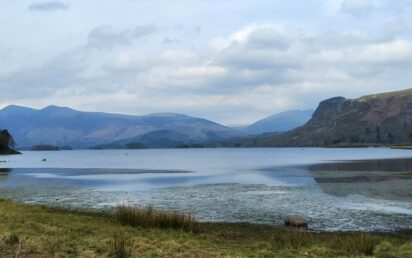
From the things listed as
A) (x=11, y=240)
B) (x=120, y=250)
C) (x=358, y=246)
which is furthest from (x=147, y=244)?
(x=358, y=246)

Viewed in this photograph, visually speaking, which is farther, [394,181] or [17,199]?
[394,181]

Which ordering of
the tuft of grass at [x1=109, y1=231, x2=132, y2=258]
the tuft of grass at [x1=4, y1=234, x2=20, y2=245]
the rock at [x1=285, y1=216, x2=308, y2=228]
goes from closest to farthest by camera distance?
the tuft of grass at [x1=109, y1=231, x2=132, y2=258], the tuft of grass at [x1=4, y1=234, x2=20, y2=245], the rock at [x1=285, y1=216, x2=308, y2=228]

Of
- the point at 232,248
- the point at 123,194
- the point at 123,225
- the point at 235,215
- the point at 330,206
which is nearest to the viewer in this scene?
the point at 232,248

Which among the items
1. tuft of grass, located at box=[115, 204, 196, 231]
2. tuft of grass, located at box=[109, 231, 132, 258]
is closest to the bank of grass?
tuft of grass, located at box=[109, 231, 132, 258]

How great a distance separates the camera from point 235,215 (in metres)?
39.0

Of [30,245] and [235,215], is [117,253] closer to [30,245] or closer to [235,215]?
[30,245]

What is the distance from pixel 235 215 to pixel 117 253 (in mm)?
22290

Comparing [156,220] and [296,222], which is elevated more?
[156,220]


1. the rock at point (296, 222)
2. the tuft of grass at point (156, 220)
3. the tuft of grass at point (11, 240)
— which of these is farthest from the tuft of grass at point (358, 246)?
the tuft of grass at point (11, 240)

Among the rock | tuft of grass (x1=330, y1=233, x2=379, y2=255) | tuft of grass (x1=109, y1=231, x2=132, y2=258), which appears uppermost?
tuft of grass (x1=109, y1=231, x2=132, y2=258)

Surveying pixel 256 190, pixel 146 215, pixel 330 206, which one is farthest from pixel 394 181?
pixel 146 215

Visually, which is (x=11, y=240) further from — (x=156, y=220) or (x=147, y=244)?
(x=156, y=220)

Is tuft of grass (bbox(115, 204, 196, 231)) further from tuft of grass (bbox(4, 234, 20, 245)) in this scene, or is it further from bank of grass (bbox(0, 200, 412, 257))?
tuft of grass (bbox(4, 234, 20, 245))

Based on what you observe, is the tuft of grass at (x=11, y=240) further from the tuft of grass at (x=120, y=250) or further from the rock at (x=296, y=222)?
the rock at (x=296, y=222)
